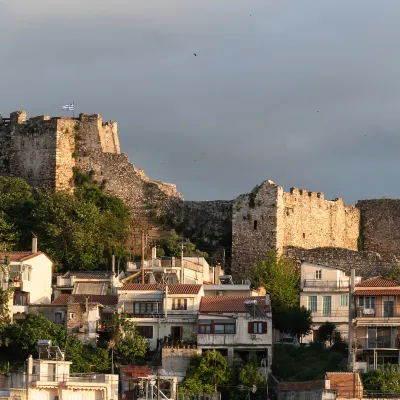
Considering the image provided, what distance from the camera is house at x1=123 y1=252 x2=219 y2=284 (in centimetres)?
8638

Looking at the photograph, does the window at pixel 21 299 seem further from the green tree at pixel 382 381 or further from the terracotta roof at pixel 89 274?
the green tree at pixel 382 381

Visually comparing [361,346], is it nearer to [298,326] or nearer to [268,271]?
[298,326]

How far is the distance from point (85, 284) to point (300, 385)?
16.0m

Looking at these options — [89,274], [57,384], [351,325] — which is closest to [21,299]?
[89,274]

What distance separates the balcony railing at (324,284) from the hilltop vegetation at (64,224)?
36.5 feet

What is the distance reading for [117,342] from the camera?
77.6 metres

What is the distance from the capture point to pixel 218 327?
78062mm

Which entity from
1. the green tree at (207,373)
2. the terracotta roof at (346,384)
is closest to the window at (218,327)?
the green tree at (207,373)

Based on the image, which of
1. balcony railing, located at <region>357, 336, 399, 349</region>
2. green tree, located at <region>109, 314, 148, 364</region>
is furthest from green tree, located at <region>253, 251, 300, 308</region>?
green tree, located at <region>109, 314, 148, 364</region>

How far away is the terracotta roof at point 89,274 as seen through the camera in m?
87.2

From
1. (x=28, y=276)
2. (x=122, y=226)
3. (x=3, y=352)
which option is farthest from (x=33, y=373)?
(x=122, y=226)

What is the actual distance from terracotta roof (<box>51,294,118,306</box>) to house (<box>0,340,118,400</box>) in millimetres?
6742

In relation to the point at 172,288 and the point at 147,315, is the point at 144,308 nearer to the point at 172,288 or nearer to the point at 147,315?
the point at 147,315

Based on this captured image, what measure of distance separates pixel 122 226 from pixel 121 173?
3544mm
